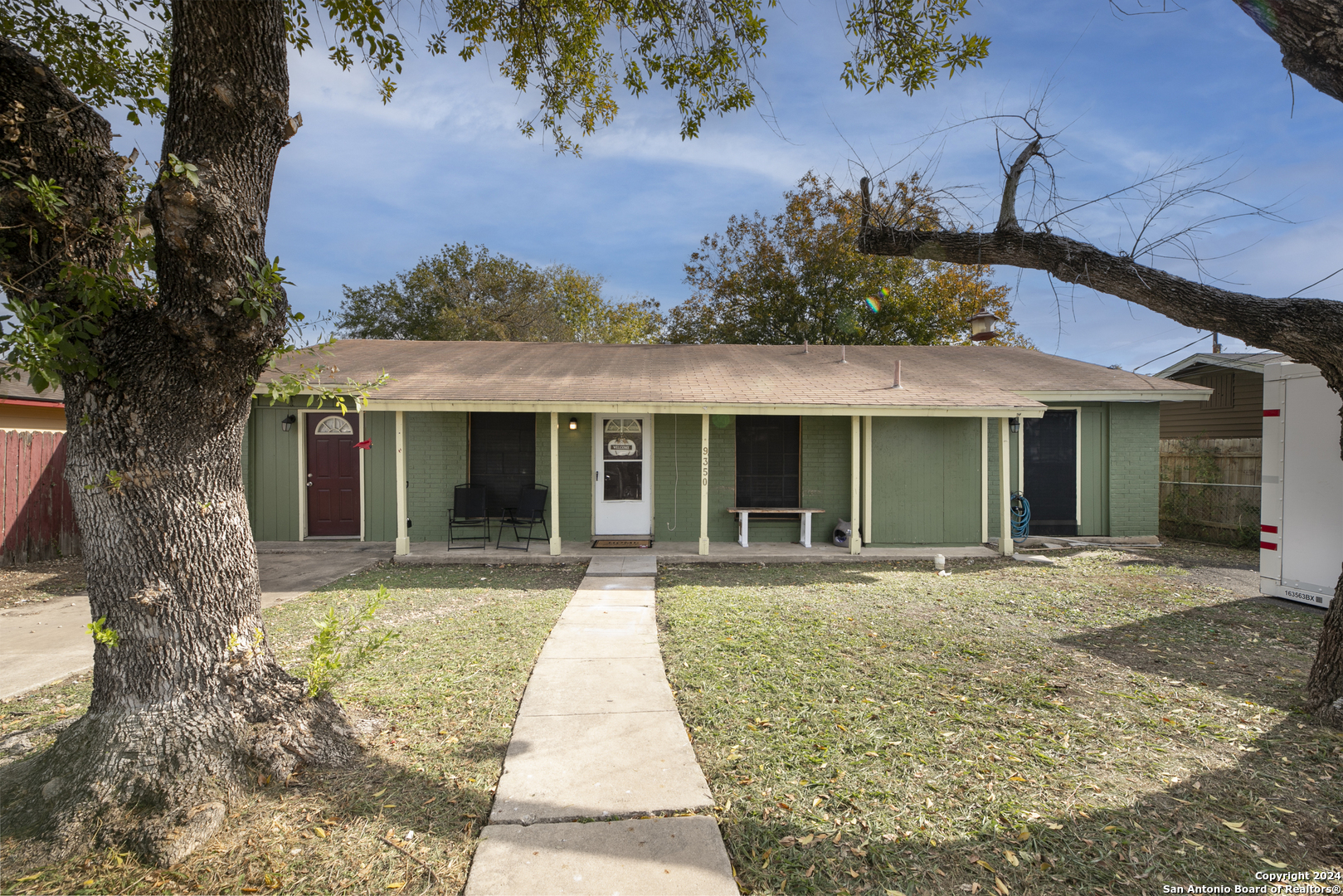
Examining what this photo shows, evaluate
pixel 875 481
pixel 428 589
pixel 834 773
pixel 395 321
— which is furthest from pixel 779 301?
pixel 834 773

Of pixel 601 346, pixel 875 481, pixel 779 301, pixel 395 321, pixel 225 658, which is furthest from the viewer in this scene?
pixel 395 321

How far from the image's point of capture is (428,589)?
6.79 m

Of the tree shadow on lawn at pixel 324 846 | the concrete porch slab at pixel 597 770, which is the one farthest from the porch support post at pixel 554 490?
the tree shadow on lawn at pixel 324 846

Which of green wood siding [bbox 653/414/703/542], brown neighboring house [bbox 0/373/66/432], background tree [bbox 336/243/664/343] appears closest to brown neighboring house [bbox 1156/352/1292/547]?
green wood siding [bbox 653/414/703/542]

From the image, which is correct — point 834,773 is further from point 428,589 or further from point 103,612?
point 428,589

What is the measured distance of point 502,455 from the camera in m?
9.34

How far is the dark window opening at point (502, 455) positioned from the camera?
30.4ft

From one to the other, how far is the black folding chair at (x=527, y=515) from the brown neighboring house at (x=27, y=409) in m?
7.35

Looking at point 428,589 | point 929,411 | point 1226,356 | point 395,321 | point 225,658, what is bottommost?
point 428,589

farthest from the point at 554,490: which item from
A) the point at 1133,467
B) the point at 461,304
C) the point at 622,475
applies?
the point at 461,304

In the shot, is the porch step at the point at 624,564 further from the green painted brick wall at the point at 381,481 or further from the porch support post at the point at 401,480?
the green painted brick wall at the point at 381,481

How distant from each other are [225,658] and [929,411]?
8112 millimetres

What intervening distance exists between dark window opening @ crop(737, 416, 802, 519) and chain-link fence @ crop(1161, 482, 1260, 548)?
297 inches

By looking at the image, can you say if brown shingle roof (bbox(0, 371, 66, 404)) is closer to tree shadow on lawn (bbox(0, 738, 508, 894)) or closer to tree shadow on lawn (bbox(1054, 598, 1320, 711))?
tree shadow on lawn (bbox(0, 738, 508, 894))
